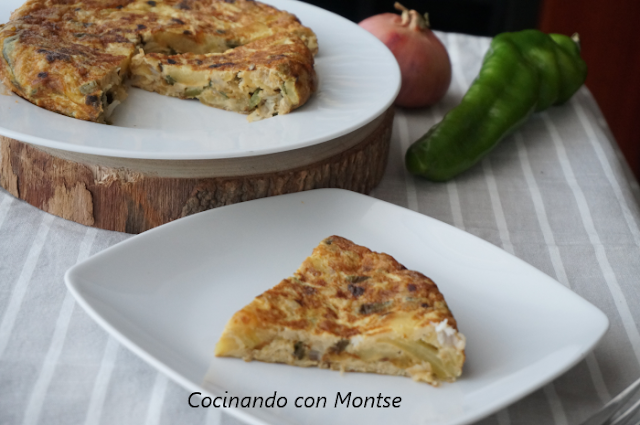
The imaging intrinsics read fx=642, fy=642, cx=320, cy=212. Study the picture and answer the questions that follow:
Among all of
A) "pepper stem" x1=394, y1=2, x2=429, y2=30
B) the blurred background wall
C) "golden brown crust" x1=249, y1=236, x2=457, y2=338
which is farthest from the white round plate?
the blurred background wall

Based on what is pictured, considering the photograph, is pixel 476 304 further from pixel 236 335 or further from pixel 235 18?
pixel 235 18

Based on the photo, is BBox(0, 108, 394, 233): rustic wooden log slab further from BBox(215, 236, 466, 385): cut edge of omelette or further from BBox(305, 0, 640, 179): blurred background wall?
BBox(305, 0, 640, 179): blurred background wall

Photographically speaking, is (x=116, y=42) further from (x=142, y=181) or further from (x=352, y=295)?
(x=352, y=295)

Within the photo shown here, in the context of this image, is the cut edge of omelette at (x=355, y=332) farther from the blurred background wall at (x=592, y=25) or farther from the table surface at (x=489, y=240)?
the blurred background wall at (x=592, y=25)

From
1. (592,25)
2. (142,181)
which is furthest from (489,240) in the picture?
(592,25)

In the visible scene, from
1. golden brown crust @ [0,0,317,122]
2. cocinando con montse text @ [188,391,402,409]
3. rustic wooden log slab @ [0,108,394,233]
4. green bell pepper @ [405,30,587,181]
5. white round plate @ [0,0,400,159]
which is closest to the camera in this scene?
cocinando con montse text @ [188,391,402,409]

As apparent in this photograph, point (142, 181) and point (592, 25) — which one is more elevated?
point (142, 181)

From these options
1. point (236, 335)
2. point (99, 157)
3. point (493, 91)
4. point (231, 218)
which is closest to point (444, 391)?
point (236, 335)
